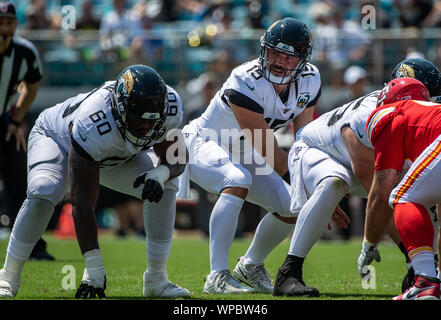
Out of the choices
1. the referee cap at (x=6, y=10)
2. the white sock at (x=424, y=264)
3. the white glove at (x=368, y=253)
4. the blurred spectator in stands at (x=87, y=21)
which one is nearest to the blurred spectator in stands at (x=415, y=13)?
the blurred spectator in stands at (x=87, y=21)

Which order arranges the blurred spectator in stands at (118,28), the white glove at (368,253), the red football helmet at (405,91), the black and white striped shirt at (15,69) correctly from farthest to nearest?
the blurred spectator in stands at (118,28) < the black and white striped shirt at (15,69) < the white glove at (368,253) < the red football helmet at (405,91)

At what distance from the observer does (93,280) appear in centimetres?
484

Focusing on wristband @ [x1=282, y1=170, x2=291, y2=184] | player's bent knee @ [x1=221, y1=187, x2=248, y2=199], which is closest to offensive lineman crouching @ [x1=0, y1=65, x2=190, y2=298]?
player's bent knee @ [x1=221, y1=187, x2=248, y2=199]

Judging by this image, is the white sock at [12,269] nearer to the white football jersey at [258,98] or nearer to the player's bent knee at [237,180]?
the player's bent knee at [237,180]

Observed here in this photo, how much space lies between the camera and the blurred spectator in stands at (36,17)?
1320 centimetres

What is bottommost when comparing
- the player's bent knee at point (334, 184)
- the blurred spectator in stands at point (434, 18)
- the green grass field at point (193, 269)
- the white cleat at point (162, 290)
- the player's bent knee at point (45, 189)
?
the green grass field at point (193, 269)

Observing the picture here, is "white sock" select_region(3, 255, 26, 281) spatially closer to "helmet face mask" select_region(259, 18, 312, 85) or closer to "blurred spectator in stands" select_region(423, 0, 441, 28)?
"helmet face mask" select_region(259, 18, 312, 85)

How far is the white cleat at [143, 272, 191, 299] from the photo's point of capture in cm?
525

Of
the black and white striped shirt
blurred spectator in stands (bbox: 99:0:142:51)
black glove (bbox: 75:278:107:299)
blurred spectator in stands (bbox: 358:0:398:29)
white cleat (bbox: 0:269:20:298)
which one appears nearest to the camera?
black glove (bbox: 75:278:107:299)

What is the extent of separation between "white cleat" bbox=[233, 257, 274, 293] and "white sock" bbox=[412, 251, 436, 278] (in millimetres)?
1738

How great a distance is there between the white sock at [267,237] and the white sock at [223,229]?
1.58 ft

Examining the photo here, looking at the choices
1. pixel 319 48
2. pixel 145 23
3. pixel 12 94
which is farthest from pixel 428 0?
pixel 12 94

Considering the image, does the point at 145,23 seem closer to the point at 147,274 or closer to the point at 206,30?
the point at 206,30

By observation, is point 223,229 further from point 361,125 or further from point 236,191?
point 361,125
